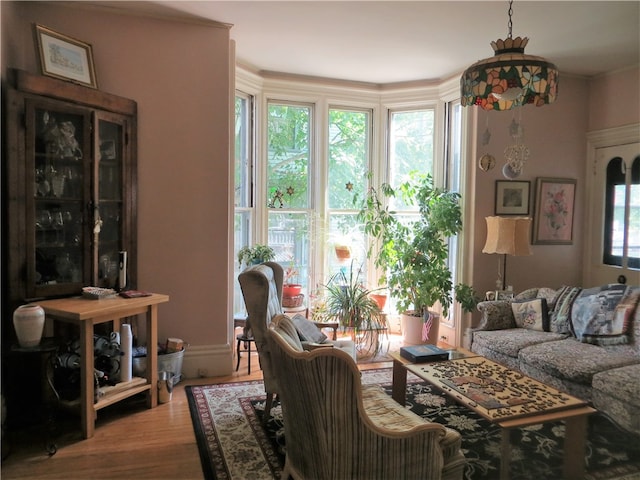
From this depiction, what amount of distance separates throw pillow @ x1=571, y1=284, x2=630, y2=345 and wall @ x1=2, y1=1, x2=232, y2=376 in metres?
2.75

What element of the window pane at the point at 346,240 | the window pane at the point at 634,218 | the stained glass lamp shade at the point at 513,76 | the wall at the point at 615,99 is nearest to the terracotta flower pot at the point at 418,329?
the window pane at the point at 346,240

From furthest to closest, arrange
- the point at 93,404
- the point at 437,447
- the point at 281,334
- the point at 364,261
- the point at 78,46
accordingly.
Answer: the point at 364,261 → the point at 78,46 → the point at 93,404 → the point at 281,334 → the point at 437,447

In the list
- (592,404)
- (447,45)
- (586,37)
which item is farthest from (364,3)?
(592,404)

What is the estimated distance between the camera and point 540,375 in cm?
343

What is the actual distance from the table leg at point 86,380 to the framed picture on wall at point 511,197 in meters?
3.74

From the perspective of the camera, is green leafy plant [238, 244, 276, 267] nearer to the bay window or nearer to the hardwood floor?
the bay window

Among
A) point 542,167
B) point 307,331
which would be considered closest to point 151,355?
point 307,331

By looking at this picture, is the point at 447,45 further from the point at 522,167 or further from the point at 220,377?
the point at 220,377

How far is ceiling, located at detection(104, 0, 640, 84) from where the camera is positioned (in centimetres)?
335

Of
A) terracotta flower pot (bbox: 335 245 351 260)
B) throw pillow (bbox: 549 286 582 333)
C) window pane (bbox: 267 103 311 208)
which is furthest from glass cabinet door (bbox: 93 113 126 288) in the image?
throw pillow (bbox: 549 286 582 333)

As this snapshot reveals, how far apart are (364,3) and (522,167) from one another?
240 cm

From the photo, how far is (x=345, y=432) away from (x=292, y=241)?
11.3 feet

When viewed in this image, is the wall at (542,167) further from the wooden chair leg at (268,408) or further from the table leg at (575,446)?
the wooden chair leg at (268,408)

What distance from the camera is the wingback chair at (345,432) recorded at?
1760 mm
